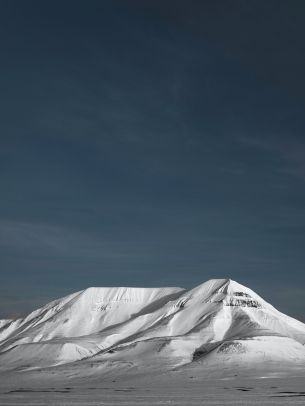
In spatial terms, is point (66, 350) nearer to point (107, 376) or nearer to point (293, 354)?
point (107, 376)

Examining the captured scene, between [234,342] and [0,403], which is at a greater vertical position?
[234,342]

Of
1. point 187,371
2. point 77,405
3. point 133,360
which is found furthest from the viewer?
point 133,360

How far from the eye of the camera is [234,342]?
175250 mm

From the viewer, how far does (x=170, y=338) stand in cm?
18925

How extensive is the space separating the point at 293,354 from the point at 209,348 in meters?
24.0

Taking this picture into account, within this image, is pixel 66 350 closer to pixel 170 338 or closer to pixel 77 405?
pixel 170 338

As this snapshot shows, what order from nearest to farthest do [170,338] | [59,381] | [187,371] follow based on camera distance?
[59,381]
[187,371]
[170,338]

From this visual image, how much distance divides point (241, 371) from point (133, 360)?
36334 mm

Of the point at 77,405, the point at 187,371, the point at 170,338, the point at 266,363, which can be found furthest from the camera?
the point at 170,338

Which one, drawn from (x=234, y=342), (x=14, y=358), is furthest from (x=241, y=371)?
(x=14, y=358)

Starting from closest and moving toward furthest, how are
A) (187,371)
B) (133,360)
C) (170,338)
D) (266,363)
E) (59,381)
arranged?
(59,381) < (187,371) < (266,363) < (133,360) < (170,338)

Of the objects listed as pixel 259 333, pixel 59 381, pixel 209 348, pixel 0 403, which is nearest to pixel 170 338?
pixel 209 348

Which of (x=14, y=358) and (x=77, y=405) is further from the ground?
(x=14, y=358)

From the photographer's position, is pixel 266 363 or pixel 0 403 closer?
pixel 0 403
